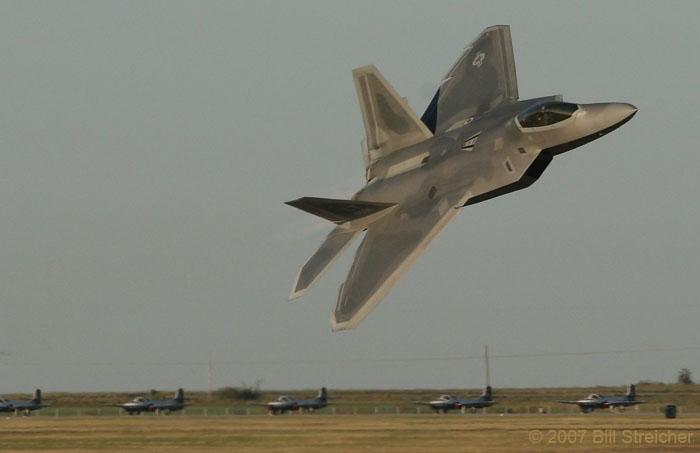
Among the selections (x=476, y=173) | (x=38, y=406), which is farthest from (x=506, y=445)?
(x=38, y=406)

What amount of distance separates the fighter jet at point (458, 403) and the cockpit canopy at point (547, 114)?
211 feet

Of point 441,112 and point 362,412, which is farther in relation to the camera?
point 362,412

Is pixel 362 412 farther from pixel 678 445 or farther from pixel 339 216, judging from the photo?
pixel 339 216

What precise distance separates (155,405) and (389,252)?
220ft

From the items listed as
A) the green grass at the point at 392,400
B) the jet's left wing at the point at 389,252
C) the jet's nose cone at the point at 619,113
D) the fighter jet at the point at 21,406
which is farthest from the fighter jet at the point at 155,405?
the jet's nose cone at the point at 619,113

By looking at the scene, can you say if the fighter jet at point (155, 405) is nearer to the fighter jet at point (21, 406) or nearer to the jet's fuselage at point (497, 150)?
the fighter jet at point (21, 406)

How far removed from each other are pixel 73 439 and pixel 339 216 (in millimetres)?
32298

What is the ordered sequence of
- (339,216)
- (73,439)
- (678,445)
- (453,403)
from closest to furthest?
1. (339,216)
2. (678,445)
3. (73,439)
4. (453,403)

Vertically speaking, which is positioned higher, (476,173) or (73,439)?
(476,173)

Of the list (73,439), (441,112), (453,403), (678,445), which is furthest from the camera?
(453,403)

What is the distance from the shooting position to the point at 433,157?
38.3 m

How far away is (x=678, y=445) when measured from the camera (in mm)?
55812

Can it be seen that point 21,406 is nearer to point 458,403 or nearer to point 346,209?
point 458,403

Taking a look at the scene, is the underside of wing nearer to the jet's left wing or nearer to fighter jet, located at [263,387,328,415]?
the jet's left wing
